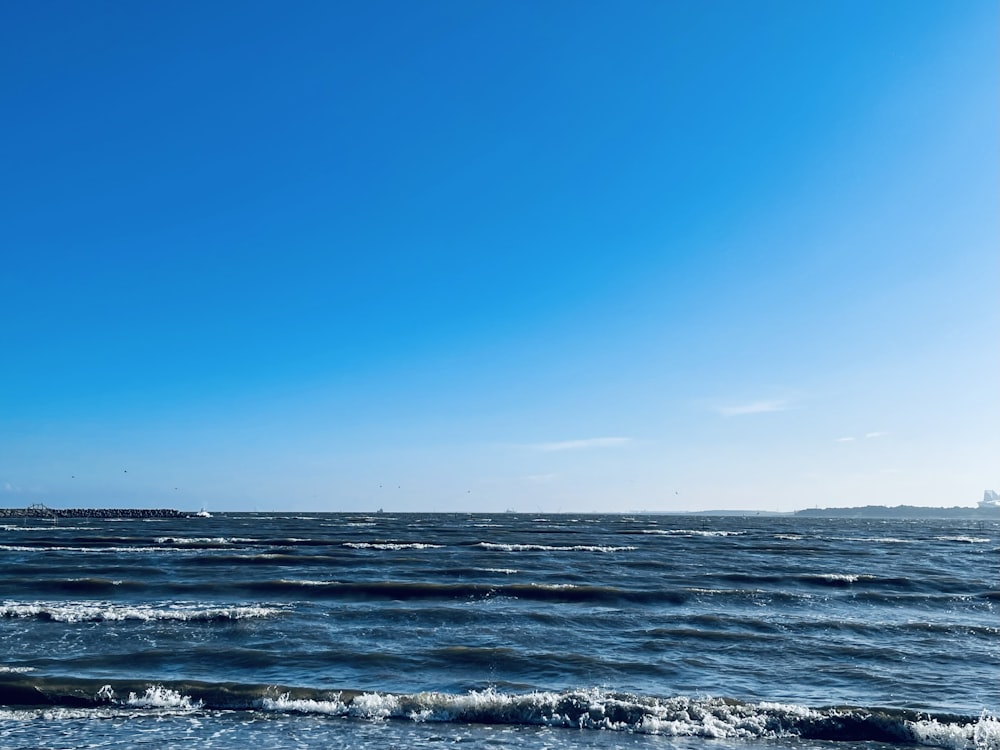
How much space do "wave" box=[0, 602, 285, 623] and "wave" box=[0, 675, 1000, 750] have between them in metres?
9.34

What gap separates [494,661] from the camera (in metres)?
19.5

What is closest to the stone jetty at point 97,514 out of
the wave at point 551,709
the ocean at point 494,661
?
the ocean at point 494,661

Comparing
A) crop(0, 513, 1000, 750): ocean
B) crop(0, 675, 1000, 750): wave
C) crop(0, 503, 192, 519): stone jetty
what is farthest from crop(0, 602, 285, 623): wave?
crop(0, 503, 192, 519): stone jetty

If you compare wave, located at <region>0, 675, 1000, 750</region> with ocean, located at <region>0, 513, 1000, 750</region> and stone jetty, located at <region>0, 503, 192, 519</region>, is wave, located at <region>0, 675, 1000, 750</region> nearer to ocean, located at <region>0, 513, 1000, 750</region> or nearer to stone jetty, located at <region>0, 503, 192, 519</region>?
ocean, located at <region>0, 513, 1000, 750</region>

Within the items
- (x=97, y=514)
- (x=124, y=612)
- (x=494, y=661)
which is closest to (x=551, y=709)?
(x=494, y=661)

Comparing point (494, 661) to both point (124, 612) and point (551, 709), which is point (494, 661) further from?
point (124, 612)

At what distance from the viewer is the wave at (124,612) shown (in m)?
25.7

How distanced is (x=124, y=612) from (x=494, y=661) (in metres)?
16.6

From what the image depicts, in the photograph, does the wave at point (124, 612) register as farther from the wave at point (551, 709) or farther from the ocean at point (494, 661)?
the wave at point (551, 709)

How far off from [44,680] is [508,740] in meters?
11.8

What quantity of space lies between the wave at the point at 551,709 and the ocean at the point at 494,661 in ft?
0.17

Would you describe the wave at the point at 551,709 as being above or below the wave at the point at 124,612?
above

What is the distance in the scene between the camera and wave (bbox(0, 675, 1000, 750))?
14367 mm

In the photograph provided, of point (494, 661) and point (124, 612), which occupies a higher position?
point (494, 661)
